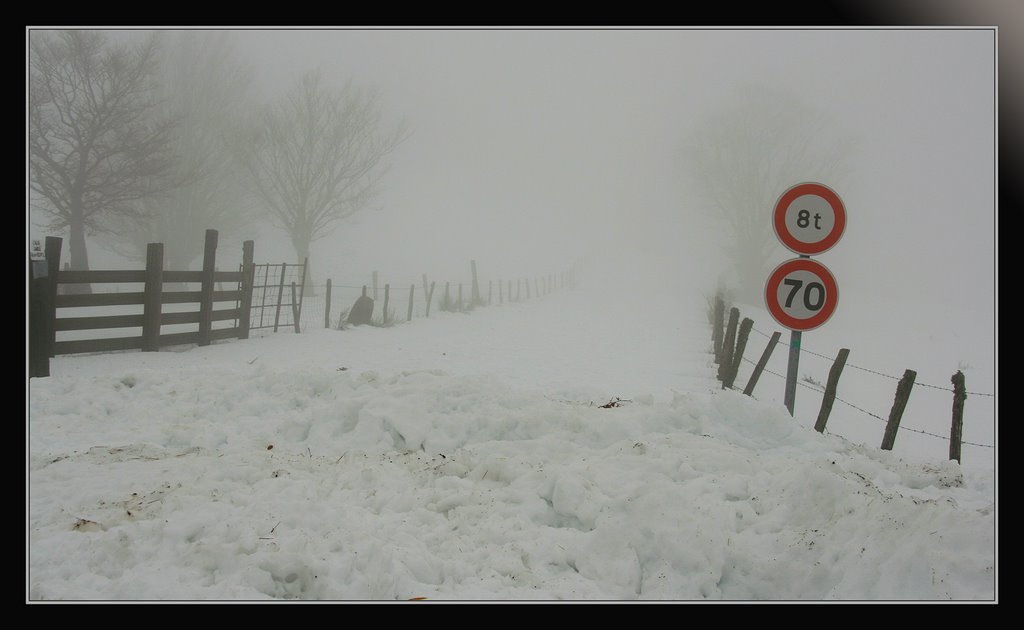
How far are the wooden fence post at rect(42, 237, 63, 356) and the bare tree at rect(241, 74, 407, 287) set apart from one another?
19969 mm

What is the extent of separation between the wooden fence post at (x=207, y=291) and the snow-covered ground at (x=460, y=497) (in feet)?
17.1

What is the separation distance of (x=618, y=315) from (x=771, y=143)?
13.2 meters

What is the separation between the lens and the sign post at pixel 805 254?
6.00 metres

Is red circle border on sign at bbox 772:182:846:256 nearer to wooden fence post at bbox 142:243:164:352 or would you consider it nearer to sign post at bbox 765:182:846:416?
sign post at bbox 765:182:846:416

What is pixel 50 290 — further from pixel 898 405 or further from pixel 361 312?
pixel 898 405

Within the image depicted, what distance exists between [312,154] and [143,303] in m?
20.4

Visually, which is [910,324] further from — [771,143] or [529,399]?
[529,399]

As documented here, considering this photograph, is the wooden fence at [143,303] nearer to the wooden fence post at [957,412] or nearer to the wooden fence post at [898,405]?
the wooden fence post at [898,405]

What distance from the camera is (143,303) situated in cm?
1180

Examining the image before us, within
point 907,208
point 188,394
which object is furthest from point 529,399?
point 907,208

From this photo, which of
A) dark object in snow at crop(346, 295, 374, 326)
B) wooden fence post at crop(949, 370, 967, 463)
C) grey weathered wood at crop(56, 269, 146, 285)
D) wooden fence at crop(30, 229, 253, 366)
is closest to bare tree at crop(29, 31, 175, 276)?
dark object in snow at crop(346, 295, 374, 326)

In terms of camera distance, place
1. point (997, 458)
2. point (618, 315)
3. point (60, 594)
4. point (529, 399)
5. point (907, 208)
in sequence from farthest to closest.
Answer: point (907, 208)
point (618, 315)
point (529, 399)
point (997, 458)
point (60, 594)

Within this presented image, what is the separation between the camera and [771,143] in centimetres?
3136

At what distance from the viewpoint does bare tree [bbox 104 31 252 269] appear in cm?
2858
